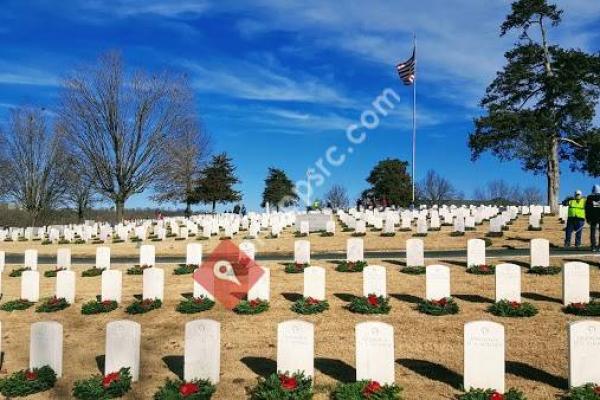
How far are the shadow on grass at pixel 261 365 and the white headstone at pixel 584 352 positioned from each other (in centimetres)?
457

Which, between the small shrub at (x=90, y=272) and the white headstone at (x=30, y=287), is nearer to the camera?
the white headstone at (x=30, y=287)

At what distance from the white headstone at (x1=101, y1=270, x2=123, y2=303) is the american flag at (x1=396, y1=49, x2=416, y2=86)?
28.1m

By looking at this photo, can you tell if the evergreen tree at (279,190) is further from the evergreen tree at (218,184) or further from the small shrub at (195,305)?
the small shrub at (195,305)

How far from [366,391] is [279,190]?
68.0 metres

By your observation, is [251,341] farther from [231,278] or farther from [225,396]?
[231,278]

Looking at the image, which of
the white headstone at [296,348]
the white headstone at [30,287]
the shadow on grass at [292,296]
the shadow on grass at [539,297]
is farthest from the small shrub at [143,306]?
the shadow on grass at [539,297]

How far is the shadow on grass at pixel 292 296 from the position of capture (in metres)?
13.4

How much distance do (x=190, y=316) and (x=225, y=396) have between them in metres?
4.74

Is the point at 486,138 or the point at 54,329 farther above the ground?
the point at 486,138

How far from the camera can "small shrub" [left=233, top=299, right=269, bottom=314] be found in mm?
12359

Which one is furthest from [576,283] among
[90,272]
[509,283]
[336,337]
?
[90,272]

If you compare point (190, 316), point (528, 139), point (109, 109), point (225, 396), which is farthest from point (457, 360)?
point (109, 109)

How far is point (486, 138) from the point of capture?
3556 cm

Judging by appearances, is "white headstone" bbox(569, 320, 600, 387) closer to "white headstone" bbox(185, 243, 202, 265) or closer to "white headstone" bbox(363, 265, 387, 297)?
"white headstone" bbox(363, 265, 387, 297)
